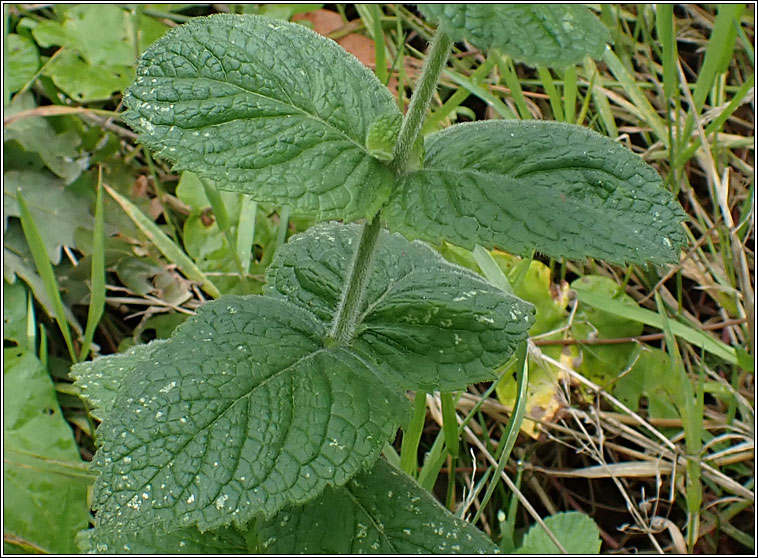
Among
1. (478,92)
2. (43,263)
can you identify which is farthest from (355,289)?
(478,92)

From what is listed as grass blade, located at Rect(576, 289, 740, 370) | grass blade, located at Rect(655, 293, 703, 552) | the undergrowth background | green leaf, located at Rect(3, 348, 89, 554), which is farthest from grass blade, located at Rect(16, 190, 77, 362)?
grass blade, located at Rect(655, 293, 703, 552)

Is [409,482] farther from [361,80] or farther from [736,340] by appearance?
[736,340]

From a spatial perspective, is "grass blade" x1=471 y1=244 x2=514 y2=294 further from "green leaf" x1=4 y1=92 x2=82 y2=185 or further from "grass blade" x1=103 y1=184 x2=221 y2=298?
"green leaf" x1=4 y1=92 x2=82 y2=185

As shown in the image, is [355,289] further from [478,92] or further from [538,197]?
[478,92]

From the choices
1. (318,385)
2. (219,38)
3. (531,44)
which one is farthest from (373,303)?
(531,44)

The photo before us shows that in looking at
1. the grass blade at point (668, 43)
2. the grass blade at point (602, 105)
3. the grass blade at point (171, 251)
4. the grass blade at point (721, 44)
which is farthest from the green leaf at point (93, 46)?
the grass blade at point (721, 44)

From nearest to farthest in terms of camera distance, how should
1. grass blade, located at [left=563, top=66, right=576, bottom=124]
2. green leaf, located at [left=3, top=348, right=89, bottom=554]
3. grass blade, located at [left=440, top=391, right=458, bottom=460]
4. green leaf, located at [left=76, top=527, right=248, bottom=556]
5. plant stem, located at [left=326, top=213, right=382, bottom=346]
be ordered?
plant stem, located at [left=326, top=213, right=382, bottom=346] < green leaf, located at [left=76, top=527, right=248, bottom=556] < grass blade, located at [left=440, top=391, right=458, bottom=460] < green leaf, located at [left=3, top=348, right=89, bottom=554] < grass blade, located at [left=563, top=66, right=576, bottom=124]
